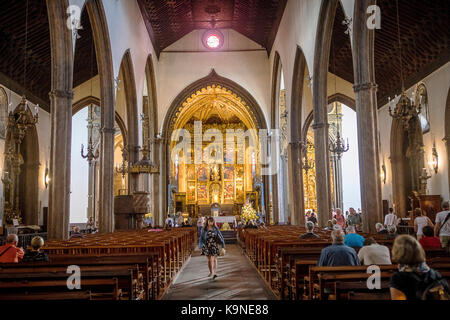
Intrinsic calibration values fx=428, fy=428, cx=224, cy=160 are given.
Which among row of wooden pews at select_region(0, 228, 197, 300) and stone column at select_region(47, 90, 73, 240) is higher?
stone column at select_region(47, 90, 73, 240)

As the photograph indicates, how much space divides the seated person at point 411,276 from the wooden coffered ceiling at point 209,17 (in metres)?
17.7

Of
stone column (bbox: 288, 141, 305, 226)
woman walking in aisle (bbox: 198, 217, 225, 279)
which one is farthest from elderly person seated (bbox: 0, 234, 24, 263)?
stone column (bbox: 288, 141, 305, 226)

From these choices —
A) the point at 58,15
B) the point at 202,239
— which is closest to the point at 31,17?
the point at 58,15

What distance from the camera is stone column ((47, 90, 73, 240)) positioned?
967 cm

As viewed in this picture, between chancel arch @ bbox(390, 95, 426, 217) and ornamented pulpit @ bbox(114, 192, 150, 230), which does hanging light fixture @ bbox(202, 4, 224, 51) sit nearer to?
chancel arch @ bbox(390, 95, 426, 217)

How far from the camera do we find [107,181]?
13.7 metres

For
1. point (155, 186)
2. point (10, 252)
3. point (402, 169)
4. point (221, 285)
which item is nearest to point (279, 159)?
point (155, 186)

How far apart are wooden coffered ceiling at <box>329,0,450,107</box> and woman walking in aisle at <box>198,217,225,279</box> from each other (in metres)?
8.89

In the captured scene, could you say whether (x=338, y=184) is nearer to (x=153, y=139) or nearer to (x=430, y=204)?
(x=430, y=204)

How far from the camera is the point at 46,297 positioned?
308 cm

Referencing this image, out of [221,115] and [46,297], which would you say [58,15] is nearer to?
[46,297]

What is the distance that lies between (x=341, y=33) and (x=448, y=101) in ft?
15.4

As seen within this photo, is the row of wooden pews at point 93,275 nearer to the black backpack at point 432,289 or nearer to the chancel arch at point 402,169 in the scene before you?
the black backpack at point 432,289

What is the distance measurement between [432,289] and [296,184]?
1524cm
